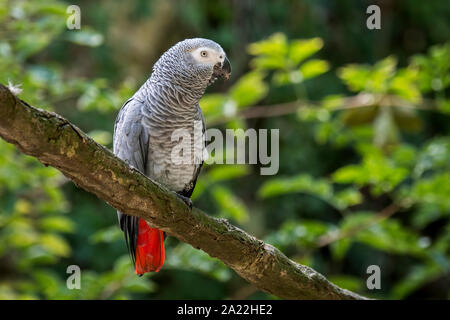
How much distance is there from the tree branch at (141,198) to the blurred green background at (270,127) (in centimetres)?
57

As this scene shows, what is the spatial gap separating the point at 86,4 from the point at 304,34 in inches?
51.7

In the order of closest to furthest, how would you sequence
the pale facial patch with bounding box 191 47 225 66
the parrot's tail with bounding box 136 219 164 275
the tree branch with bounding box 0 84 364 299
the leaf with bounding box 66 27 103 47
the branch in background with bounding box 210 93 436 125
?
the tree branch with bounding box 0 84 364 299 < the pale facial patch with bounding box 191 47 225 66 < the parrot's tail with bounding box 136 219 164 275 < the leaf with bounding box 66 27 103 47 < the branch in background with bounding box 210 93 436 125

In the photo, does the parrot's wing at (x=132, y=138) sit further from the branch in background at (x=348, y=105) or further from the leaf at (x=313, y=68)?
the leaf at (x=313, y=68)

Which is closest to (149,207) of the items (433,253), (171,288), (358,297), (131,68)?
(358,297)

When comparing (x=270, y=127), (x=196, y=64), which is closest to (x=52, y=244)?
(x=196, y=64)

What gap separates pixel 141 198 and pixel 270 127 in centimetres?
195

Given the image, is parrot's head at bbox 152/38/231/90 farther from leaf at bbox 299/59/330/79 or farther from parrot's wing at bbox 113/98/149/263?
leaf at bbox 299/59/330/79

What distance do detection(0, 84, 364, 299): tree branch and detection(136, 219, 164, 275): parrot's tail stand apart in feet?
0.93

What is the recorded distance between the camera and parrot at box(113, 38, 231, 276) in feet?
4.05

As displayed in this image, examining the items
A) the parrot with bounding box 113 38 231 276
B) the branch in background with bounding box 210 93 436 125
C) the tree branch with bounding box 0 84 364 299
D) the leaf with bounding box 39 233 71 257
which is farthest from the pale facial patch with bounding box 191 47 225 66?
the leaf with bounding box 39 233 71 257

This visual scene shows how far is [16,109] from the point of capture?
0.73 meters

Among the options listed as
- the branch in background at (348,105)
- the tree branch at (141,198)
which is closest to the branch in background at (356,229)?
the branch in background at (348,105)

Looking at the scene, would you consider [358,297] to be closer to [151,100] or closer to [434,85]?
[151,100]

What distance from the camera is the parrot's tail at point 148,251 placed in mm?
1371
